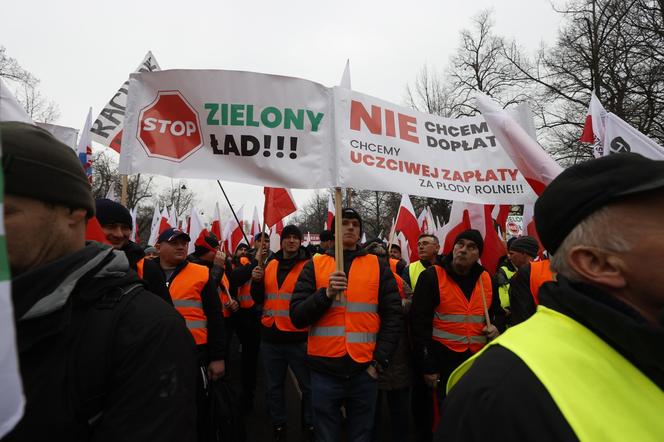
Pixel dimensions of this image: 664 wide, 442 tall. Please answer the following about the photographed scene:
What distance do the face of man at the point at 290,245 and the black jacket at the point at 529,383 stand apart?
4066 millimetres

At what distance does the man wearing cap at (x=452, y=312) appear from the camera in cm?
399

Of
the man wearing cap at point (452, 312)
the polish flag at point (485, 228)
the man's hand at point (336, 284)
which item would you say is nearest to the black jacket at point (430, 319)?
the man wearing cap at point (452, 312)

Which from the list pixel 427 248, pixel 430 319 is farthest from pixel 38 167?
pixel 427 248

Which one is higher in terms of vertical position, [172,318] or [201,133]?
[201,133]

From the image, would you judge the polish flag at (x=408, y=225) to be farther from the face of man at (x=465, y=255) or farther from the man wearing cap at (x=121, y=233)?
the man wearing cap at (x=121, y=233)

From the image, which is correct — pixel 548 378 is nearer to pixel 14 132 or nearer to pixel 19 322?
pixel 19 322

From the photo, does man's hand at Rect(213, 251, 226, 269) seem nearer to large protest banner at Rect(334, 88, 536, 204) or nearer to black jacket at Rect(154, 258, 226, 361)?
black jacket at Rect(154, 258, 226, 361)

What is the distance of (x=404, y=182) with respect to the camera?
12.3 feet

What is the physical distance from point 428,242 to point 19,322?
212 inches

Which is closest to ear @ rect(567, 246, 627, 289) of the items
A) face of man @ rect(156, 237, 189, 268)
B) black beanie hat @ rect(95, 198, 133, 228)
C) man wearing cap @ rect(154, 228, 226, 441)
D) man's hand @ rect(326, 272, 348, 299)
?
man's hand @ rect(326, 272, 348, 299)

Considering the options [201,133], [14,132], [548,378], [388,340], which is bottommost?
[388,340]

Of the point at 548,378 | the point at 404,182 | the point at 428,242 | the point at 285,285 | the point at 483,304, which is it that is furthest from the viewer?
the point at 428,242

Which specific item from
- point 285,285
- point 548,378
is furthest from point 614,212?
point 285,285

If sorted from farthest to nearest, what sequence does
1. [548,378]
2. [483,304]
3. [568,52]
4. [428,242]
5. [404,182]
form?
[568,52] < [428,242] < [483,304] < [404,182] < [548,378]
